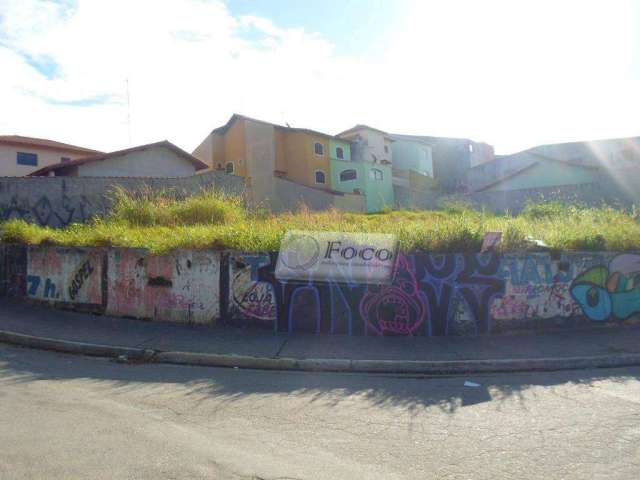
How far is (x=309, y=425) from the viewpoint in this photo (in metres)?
4.31

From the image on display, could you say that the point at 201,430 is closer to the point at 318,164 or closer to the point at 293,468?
the point at 293,468

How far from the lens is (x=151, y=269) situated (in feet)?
28.1

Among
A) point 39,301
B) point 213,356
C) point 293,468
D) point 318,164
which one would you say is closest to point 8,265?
point 39,301

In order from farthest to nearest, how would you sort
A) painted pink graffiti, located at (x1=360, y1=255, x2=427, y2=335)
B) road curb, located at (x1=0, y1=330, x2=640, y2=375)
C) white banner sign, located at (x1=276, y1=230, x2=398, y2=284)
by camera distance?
white banner sign, located at (x1=276, y1=230, x2=398, y2=284) → painted pink graffiti, located at (x1=360, y1=255, x2=427, y2=335) → road curb, located at (x1=0, y1=330, x2=640, y2=375)

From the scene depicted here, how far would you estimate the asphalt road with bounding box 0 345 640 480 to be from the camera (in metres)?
3.39

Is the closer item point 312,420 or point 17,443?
point 17,443

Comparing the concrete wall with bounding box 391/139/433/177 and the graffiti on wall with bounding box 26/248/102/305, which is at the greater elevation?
the concrete wall with bounding box 391/139/433/177

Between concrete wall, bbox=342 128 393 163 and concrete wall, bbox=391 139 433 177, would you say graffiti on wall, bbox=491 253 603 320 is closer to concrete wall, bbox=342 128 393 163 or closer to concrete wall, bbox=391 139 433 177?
concrete wall, bbox=342 128 393 163

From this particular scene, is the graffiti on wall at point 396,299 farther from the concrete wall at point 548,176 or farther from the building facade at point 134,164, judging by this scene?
the concrete wall at point 548,176

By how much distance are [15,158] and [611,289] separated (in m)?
32.8

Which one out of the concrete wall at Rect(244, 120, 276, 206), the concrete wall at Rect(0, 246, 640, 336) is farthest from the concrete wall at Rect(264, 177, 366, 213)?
the concrete wall at Rect(0, 246, 640, 336)

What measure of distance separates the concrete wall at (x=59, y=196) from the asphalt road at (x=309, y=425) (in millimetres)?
12085

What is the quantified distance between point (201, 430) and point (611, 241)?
8.41 metres

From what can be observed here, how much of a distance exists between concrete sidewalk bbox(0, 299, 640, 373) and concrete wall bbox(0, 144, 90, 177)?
82.5 feet
